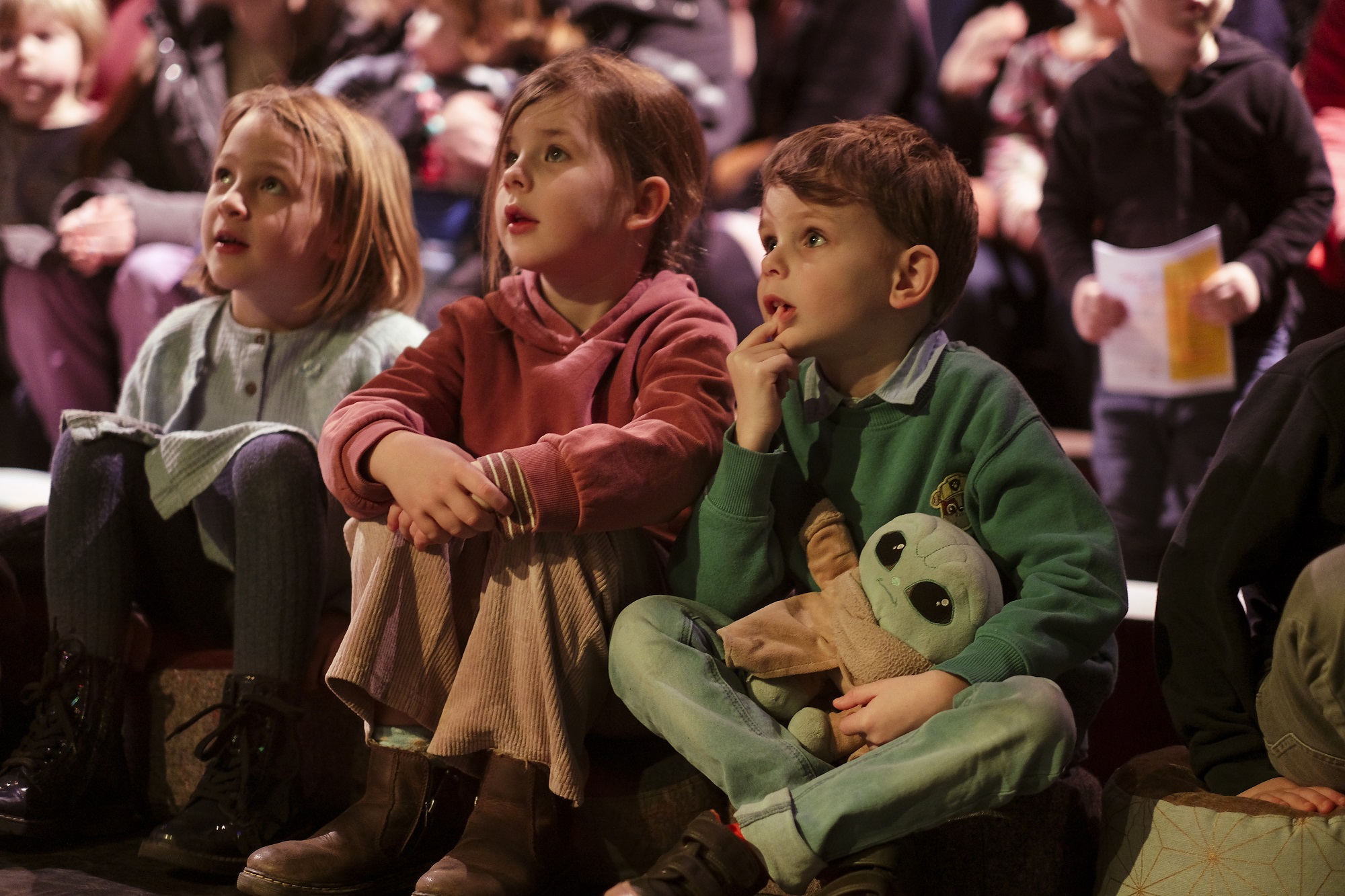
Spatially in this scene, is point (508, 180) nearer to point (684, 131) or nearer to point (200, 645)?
point (684, 131)

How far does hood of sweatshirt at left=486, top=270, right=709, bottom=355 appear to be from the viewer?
1.35 metres

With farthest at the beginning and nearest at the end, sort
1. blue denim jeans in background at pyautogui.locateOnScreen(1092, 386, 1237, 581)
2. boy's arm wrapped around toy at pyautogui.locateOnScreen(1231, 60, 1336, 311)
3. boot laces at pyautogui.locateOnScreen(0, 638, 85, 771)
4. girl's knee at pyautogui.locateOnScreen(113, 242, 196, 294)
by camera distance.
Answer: girl's knee at pyautogui.locateOnScreen(113, 242, 196, 294) → blue denim jeans in background at pyautogui.locateOnScreen(1092, 386, 1237, 581) → boy's arm wrapped around toy at pyautogui.locateOnScreen(1231, 60, 1336, 311) → boot laces at pyautogui.locateOnScreen(0, 638, 85, 771)

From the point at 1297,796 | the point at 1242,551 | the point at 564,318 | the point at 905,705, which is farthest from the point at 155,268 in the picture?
the point at 1297,796

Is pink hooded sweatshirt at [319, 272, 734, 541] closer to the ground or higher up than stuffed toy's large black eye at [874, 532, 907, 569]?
higher up

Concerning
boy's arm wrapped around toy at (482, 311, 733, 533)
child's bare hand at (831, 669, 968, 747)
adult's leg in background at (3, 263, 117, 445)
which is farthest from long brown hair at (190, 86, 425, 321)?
adult's leg in background at (3, 263, 117, 445)

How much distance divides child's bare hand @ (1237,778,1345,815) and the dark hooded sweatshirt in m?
0.92

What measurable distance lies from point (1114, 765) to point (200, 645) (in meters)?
1.12

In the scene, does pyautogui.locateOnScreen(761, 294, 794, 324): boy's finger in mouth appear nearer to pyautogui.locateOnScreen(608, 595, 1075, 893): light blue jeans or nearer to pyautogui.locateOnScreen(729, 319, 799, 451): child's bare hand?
pyautogui.locateOnScreen(729, 319, 799, 451): child's bare hand

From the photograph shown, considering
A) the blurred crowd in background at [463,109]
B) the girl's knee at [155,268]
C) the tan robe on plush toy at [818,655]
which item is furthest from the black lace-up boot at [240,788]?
the girl's knee at [155,268]

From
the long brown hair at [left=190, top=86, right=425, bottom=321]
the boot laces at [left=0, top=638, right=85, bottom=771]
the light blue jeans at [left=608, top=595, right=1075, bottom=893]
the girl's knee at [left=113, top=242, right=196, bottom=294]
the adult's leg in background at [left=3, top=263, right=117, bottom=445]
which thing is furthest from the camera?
the adult's leg in background at [left=3, top=263, right=117, bottom=445]

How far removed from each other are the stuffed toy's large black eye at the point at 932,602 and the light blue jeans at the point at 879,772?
81mm

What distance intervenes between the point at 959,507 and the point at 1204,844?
0.36 meters

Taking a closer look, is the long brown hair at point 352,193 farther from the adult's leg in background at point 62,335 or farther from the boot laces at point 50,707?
the adult's leg in background at point 62,335

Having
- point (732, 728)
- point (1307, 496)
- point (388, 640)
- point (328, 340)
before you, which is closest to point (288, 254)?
point (328, 340)
